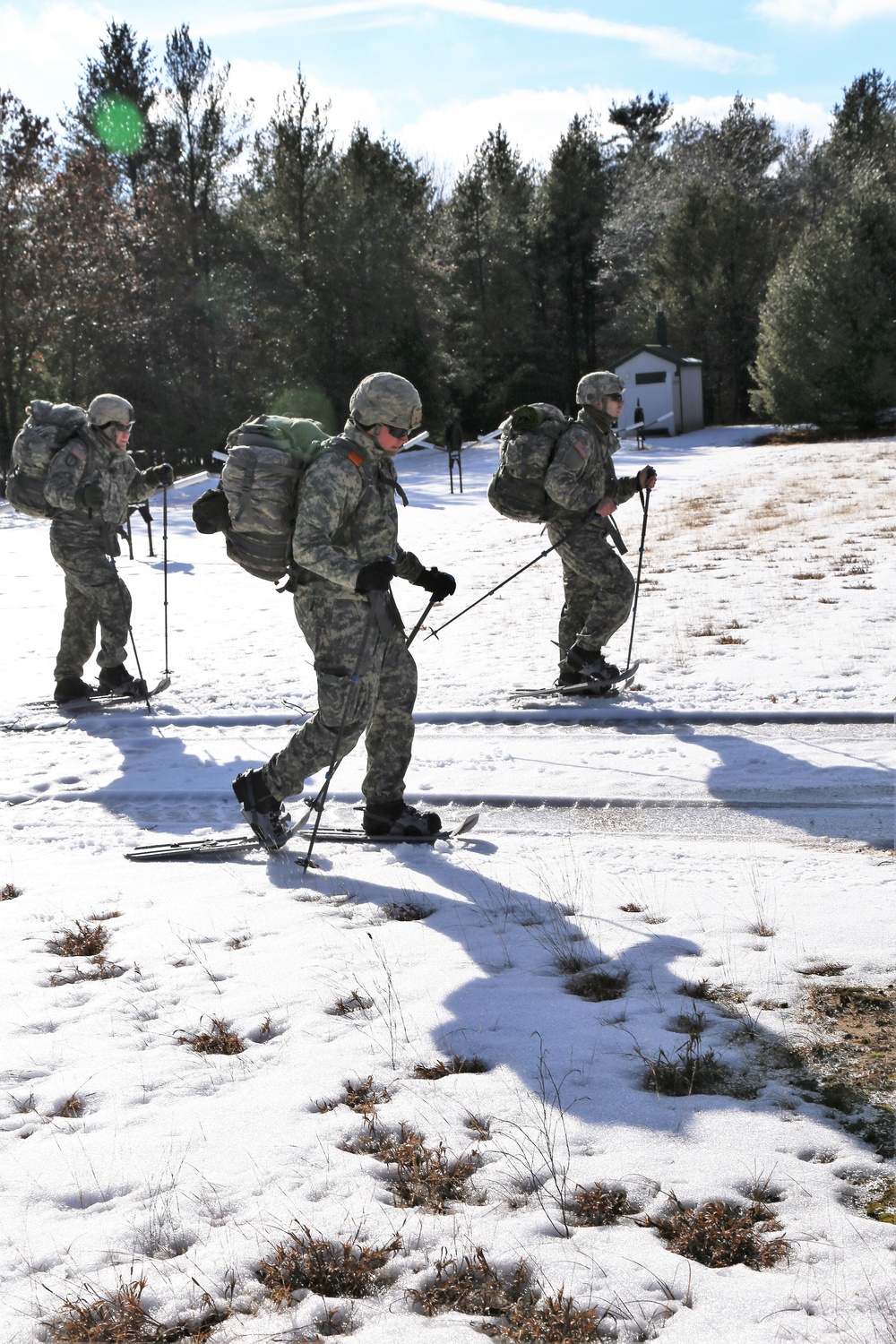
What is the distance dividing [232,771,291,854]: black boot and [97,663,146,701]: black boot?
3541 millimetres

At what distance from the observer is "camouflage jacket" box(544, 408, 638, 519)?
307 inches

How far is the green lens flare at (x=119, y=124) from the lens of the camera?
40781mm

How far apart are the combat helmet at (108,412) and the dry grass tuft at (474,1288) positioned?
706cm

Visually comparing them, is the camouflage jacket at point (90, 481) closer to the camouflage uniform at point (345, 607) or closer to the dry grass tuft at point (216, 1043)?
the camouflage uniform at point (345, 607)

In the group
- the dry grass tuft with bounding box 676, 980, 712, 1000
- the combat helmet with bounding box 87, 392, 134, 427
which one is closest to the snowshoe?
the combat helmet with bounding box 87, 392, 134, 427

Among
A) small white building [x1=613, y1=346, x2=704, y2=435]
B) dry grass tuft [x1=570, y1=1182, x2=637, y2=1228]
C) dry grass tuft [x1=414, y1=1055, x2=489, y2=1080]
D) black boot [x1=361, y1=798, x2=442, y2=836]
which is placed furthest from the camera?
small white building [x1=613, y1=346, x2=704, y2=435]

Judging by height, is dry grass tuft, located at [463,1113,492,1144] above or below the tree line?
below

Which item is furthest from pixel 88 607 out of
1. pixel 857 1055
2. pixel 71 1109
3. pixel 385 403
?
pixel 857 1055

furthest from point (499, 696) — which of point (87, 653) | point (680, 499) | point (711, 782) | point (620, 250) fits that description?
point (620, 250)

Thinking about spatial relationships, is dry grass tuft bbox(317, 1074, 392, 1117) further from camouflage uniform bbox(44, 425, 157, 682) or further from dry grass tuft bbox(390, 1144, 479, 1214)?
camouflage uniform bbox(44, 425, 157, 682)

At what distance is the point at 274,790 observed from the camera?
5.64 metres

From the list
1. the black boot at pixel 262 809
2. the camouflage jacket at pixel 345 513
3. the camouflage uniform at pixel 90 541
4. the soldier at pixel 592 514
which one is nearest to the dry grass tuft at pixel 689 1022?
the camouflage jacket at pixel 345 513

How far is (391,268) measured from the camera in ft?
124

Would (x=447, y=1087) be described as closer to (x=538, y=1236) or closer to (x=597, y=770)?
(x=538, y=1236)
